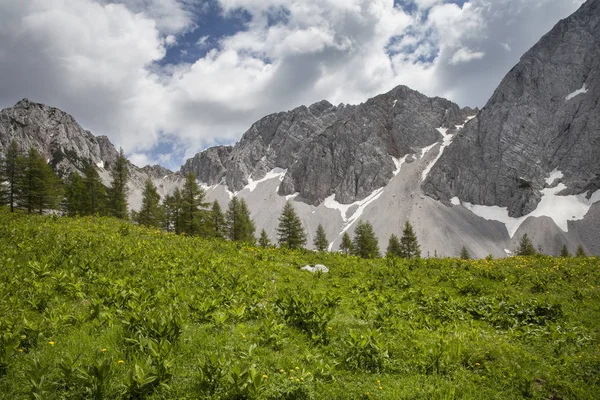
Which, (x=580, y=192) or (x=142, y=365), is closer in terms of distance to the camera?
(x=142, y=365)

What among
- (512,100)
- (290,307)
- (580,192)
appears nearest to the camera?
(290,307)

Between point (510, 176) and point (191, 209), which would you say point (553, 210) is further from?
point (191, 209)

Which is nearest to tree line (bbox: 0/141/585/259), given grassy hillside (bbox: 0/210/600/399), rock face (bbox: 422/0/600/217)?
grassy hillside (bbox: 0/210/600/399)

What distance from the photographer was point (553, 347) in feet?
23.5

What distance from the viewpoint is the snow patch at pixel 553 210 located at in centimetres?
13288

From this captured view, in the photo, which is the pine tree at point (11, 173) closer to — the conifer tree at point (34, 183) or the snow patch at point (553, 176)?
the conifer tree at point (34, 183)

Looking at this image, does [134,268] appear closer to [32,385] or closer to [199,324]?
[199,324]

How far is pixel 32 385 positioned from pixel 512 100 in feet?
708

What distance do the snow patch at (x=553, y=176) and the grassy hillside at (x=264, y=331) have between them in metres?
181

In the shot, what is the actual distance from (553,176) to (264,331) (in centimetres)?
19757

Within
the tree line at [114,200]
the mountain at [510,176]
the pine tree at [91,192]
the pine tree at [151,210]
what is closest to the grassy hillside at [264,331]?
the tree line at [114,200]

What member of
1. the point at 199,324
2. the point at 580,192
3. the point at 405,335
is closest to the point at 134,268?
the point at 199,324

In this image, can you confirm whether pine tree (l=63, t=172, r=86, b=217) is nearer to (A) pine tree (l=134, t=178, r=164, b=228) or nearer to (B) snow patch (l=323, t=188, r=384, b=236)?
(A) pine tree (l=134, t=178, r=164, b=228)

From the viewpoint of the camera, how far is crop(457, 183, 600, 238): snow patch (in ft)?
436
